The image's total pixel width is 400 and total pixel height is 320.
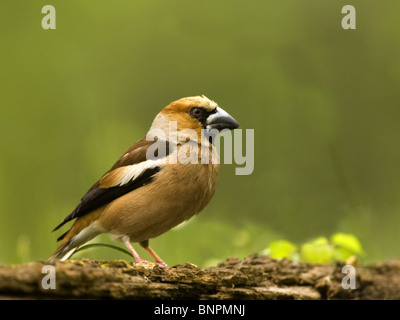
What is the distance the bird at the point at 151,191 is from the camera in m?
4.49

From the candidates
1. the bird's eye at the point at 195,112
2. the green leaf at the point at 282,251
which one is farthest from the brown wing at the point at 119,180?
the green leaf at the point at 282,251

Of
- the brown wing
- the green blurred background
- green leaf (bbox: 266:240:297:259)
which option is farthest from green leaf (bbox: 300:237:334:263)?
the green blurred background

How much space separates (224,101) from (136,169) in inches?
129

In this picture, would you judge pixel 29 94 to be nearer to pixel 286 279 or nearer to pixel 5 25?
pixel 5 25

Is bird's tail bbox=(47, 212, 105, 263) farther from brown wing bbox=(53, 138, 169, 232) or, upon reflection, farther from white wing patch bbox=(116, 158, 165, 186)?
white wing patch bbox=(116, 158, 165, 186)

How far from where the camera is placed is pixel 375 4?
8.76 metres

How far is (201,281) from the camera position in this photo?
3680 millimetres

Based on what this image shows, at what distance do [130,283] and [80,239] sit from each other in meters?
1.56

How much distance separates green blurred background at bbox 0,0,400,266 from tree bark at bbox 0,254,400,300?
1905mm

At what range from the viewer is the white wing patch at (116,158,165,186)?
15.2ft

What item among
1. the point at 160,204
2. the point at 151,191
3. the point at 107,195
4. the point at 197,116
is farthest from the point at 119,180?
the point at 197,116

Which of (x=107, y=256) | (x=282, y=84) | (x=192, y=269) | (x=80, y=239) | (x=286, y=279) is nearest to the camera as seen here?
(x=192, y=269)

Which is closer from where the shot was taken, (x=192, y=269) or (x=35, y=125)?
(x=192, y=269)
